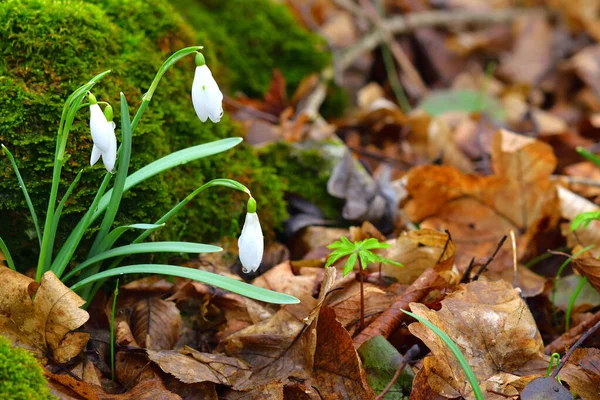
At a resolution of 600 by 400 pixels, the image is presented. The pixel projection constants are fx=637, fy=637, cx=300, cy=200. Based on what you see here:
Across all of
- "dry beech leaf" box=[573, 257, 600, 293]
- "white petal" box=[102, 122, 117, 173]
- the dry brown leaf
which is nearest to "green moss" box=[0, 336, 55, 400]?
"white petal" box=[102, 122, 117, 173]

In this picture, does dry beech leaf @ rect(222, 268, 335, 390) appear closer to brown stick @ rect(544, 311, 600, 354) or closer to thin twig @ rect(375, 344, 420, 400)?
thin twig @ rect(375, 344, 420, 400)

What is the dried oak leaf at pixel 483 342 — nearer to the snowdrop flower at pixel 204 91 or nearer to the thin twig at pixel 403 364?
the thin twig at pixel 403 364

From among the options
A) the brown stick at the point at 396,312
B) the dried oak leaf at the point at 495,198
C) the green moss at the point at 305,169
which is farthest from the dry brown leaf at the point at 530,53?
the brown stick at the point at 396,312

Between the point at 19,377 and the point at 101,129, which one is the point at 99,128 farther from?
the point at 19,377

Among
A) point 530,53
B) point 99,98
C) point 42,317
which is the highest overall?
point 99,98

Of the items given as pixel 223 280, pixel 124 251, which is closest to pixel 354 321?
pixel 223 280

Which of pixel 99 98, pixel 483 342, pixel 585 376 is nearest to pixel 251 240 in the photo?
pixel 483 342
